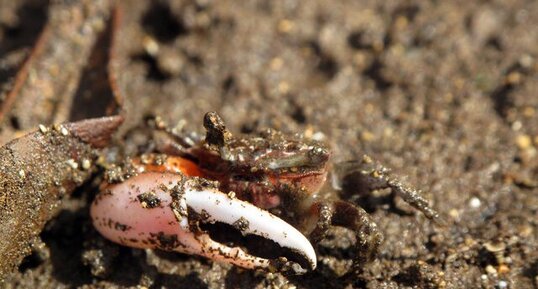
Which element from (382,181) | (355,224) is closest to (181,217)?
(355,224)

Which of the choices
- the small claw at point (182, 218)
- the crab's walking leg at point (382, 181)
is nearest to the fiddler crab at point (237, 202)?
the small claw at point (182, 218)

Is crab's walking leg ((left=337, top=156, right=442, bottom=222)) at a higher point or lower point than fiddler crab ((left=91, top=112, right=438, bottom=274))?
higher

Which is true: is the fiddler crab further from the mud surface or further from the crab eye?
the mud surface

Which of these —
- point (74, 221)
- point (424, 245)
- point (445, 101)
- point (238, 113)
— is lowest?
point (74, 221)

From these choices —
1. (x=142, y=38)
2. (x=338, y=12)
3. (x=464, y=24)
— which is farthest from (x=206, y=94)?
(x=464, y=24)

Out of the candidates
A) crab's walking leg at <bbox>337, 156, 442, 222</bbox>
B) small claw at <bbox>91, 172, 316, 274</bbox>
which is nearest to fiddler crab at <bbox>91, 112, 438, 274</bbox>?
small claw at <bbox>91, 172, 316, 274</bbox>

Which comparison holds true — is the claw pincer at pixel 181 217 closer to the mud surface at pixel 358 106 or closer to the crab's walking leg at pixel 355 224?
the crab's walking leg at pixel 355 224

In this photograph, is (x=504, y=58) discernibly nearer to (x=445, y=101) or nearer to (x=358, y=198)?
(x=445, y=101)
